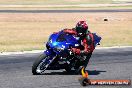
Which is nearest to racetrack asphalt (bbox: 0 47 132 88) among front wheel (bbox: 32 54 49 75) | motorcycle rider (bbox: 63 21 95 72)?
front wheel (bbox: 32 54 49 75)

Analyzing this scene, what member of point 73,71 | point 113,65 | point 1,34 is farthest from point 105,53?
point 1,34

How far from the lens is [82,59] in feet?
Answer: 45.5

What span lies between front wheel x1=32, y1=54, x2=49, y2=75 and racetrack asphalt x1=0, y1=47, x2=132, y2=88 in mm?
180

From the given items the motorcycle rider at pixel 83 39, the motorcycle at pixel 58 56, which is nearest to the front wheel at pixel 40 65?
the motorcycle at pixel 58 56

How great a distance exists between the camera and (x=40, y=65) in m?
13.5

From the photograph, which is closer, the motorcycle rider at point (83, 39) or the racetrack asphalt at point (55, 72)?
the racetrack asphalt at point (55, 72)

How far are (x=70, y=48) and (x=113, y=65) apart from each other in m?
3.26

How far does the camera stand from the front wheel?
13.4 metres

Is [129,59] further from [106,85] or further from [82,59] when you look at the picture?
[106,85]

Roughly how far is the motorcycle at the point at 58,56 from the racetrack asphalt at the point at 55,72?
28cm

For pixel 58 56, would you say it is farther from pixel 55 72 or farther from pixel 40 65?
pixel 55 72


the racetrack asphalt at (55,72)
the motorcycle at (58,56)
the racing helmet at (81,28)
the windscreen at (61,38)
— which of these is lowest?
the racetrack asphalt at (55,72)

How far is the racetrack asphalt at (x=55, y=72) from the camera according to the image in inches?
476

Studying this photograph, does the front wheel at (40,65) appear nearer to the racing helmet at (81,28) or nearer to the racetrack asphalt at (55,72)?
the racetrack asphalt at (55,72)
